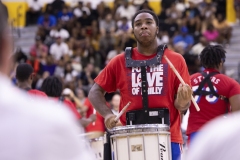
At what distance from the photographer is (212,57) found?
848 centimetres

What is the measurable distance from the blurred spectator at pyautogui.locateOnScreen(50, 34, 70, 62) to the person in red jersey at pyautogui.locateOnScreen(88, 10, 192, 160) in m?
15.3

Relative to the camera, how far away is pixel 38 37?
78.6 ft

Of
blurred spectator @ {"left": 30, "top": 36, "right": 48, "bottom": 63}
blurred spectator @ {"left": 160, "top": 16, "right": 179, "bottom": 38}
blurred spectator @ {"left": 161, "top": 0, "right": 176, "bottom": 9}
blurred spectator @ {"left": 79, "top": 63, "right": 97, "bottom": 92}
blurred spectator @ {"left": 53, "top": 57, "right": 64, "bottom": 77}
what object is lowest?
blurred spectator @ {"left": 79, "top": 63, "right": 97, "bottom": 92}

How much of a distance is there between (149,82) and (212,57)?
1866mm

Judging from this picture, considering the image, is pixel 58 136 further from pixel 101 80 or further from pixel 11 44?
pixel 101 80

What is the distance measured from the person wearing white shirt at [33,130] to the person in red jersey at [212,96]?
18.3 feet

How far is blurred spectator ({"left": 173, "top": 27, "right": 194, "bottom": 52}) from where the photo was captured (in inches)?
848

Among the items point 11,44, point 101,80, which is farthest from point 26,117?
point 101,80

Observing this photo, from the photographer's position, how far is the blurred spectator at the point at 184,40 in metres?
21.5

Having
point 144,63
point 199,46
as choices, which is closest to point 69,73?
point 199,46

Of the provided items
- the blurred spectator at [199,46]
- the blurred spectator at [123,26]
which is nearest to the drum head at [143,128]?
the blurred spectator at [199,46]

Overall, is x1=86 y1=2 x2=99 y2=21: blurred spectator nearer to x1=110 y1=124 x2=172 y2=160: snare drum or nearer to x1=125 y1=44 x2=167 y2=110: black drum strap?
x1=125 y1=44 x2=167 y2=110: black drum strap

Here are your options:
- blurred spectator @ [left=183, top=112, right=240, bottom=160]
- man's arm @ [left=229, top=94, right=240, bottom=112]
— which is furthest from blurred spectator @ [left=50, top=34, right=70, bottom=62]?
blurred spectator @ [left=183, top=112, right=240, bottom=160]

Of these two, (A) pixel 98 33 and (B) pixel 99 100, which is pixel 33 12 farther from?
(B) pixel 99 100
